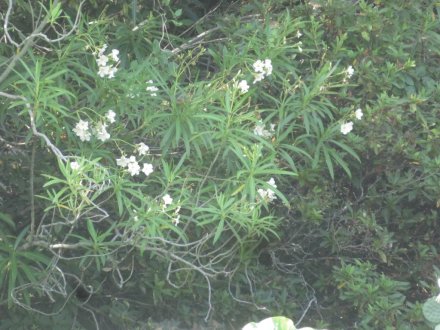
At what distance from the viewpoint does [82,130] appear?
4648 mm

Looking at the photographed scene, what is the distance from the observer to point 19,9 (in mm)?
5488

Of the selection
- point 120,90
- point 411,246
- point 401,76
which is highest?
point 120,90

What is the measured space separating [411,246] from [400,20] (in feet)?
4.60

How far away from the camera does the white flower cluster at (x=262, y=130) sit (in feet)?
16.2

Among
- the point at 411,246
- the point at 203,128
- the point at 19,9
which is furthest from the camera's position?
the point at 411,246

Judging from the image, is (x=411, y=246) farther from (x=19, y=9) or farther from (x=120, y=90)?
(x=19, y=9)

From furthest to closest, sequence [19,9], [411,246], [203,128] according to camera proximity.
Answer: [411,246], [19,9], [203,128]

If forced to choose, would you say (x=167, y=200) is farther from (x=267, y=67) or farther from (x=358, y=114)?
(x=358, y=114)

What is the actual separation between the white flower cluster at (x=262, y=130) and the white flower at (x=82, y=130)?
852 mm

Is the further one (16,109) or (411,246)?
(411,246)

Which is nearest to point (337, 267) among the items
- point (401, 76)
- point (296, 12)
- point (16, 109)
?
point (401, 76)

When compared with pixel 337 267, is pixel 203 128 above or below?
above

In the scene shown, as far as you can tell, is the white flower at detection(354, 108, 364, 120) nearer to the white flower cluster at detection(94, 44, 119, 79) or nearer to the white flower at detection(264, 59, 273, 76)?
the white flower at detection(264, 59, 273, 76)

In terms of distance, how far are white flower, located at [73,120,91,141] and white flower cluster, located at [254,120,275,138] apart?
85 cm
